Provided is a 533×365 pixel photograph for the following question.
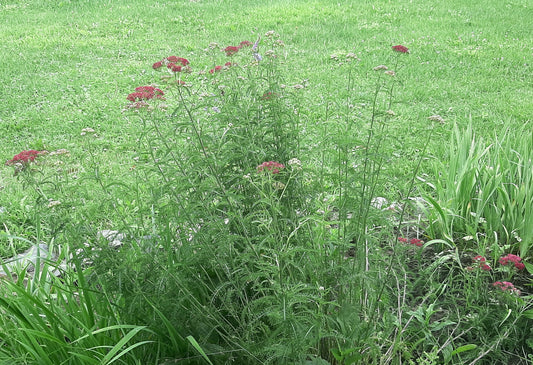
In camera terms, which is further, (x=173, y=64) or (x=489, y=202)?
(x=489, y=202)

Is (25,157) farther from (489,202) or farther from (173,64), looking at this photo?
(489,202)

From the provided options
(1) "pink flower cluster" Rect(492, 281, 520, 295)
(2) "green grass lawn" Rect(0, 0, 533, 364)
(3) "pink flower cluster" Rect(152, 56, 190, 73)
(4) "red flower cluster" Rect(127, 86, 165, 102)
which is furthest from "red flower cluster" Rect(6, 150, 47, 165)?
(1) "pink flower cluster" Rect(492, 281, 520, 295)

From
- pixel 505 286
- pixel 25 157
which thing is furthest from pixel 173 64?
pixel 505 286

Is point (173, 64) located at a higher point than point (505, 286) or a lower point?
higher

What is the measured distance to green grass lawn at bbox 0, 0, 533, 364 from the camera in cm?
196

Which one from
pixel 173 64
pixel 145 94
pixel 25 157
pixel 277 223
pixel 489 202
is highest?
pixel 173 64

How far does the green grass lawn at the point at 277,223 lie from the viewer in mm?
1960

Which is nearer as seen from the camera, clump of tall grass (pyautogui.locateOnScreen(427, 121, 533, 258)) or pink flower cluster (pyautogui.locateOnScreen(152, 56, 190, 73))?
pink flower cluster (pyautogui.locateOnScreen(152, 56, 190, 73))

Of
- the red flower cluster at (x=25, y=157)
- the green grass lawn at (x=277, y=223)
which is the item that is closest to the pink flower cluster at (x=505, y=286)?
the green grass lawn at (x=277, y=223)

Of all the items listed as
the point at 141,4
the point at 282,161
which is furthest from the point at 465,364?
the point at 141,4

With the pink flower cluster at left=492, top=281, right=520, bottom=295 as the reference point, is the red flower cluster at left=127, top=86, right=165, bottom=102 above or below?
above

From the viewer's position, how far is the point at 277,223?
199 cm

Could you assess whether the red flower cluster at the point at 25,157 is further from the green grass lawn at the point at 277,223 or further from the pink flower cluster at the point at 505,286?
the pink flower cluster at the point at 505,286

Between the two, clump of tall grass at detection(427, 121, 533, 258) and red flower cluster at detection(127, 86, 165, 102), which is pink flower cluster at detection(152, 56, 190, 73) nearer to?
red flower cluster at detection(127, 86, 165, 102)
